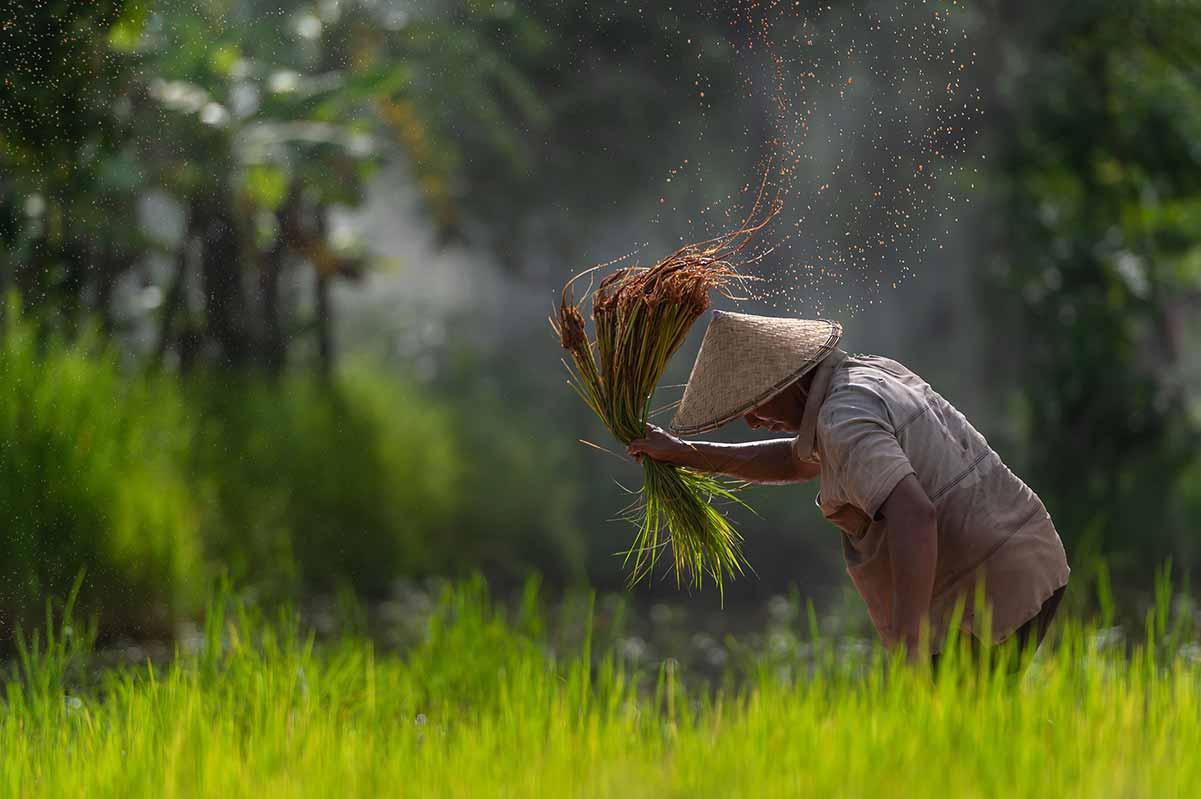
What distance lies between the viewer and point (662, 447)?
3.20 meters

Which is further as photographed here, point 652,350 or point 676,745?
point 652,350

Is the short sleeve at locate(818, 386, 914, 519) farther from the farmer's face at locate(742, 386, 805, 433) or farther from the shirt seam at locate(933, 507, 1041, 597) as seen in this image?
the shirt seam at locate(933, 507, 1041, 597)

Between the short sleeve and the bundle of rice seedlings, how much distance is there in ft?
1.64

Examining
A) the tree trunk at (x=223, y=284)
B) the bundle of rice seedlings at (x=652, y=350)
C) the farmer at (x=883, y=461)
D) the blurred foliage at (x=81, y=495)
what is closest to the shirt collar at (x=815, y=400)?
the farmer at (x=883, y=461)

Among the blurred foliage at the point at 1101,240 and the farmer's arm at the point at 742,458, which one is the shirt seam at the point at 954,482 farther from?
the blurred foliage at the point at 1101,240

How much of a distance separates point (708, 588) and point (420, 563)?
1.73 meters

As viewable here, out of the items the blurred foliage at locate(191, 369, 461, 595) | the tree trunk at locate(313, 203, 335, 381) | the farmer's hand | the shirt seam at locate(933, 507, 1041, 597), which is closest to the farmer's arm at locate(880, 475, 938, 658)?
the shirt seam at locate(933, 507, 1041, 597)

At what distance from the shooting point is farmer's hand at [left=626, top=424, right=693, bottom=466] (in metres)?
3.17

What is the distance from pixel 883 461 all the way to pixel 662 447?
657 mm

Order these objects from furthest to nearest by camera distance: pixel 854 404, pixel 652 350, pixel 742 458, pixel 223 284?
pixel 223 284
pixel 652 350
pixel 742 458
pixel 854 404

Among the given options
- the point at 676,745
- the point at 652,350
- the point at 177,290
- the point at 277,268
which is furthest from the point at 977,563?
the point at 277,268

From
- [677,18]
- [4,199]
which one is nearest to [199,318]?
[4,199]

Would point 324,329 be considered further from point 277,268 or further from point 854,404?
point 854,404

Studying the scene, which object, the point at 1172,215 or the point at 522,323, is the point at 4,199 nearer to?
the point at 522,323
